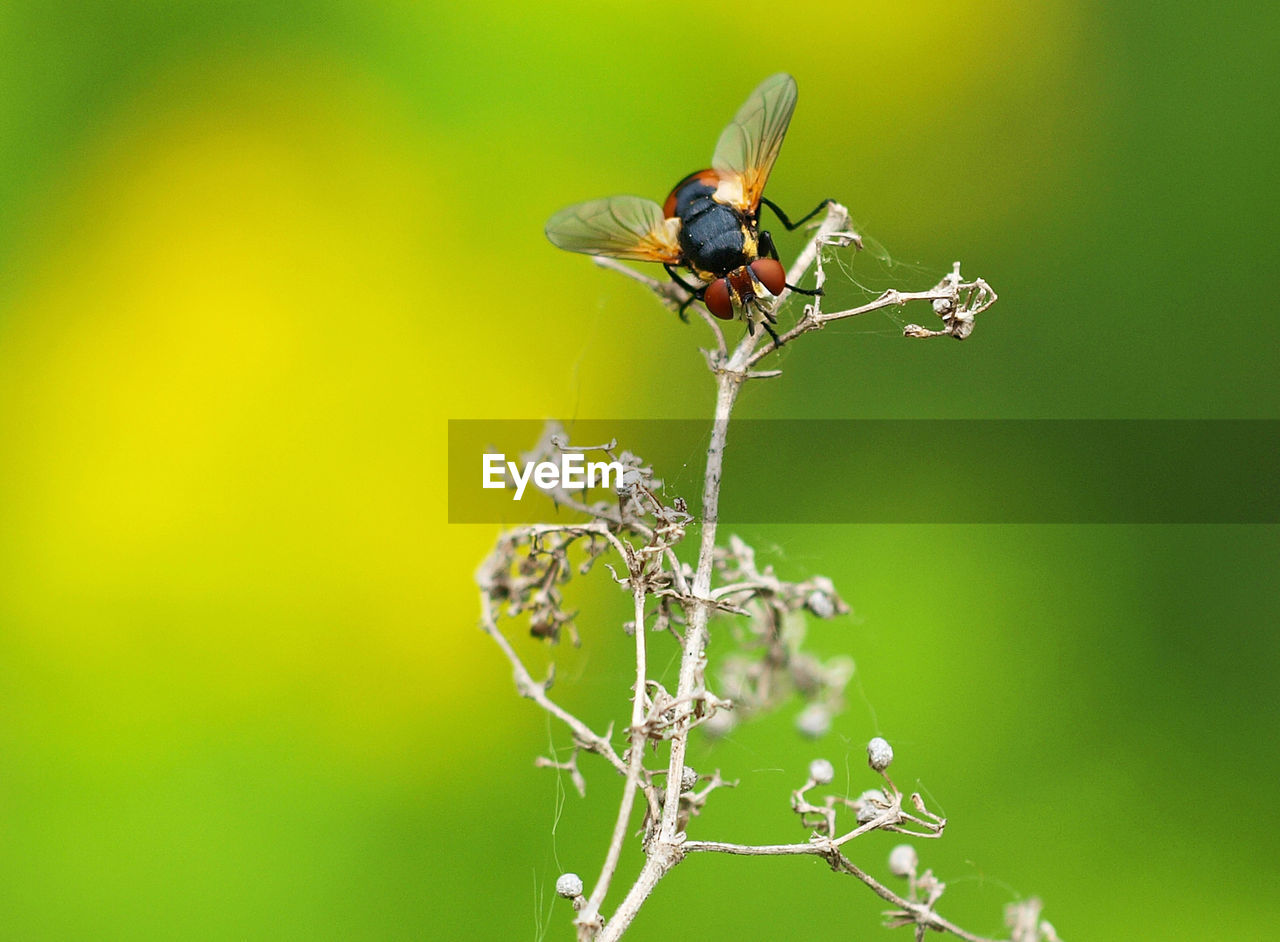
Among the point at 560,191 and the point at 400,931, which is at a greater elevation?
the point at 560,191

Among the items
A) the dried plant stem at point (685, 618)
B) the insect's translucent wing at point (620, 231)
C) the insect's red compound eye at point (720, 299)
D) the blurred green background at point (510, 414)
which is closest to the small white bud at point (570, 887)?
the dried plant stem at point (685, 618)

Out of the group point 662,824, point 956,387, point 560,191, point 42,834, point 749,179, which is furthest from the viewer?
point 560,191

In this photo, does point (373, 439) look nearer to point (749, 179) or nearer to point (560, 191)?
point (560, 191)

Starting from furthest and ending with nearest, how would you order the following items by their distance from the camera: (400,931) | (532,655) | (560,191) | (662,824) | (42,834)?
(560,191) < (532,655) < (42,834) < (400,931) < (662,824)

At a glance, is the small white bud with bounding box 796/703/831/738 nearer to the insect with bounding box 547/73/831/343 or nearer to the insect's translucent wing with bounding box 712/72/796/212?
the insect with bounding box 547/73/831/343

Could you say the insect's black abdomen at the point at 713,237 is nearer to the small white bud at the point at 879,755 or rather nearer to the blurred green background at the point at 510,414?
the small white bud at the point at 879,755

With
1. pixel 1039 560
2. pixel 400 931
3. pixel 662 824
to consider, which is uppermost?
pixel 1039 560

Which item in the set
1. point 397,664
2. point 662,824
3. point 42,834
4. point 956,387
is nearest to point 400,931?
point 397,664
